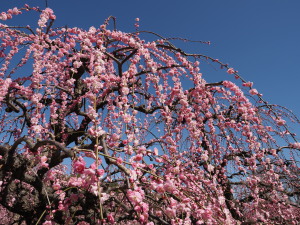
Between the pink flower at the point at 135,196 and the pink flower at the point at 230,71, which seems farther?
the pink flower at the point at 230,71

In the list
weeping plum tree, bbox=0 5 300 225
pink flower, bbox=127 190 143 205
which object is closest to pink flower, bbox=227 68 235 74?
Result: weeping plum tree, bbox=0 5 300 225

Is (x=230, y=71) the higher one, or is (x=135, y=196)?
(x=230, y=71)

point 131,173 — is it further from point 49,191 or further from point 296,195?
point 296,195

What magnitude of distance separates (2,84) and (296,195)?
684cm

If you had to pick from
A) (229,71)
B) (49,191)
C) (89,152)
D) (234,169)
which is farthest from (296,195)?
(89,152)

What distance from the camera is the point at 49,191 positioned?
3.06m

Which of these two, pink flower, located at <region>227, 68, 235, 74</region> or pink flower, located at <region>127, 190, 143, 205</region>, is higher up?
pink flower, located at <region>227, 68, 235, 74</region>

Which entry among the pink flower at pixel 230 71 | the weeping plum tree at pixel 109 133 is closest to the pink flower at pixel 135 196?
the weeping plum tree at pixel 109 133

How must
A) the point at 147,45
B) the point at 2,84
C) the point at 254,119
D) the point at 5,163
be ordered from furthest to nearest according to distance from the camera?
the point at 147,45
the point at 254,119
the point at 2,84
the point at 5,163

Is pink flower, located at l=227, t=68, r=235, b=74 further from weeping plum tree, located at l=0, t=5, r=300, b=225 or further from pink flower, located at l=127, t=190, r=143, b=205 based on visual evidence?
pink flower, located at l=127, t=190, r=143, b=205

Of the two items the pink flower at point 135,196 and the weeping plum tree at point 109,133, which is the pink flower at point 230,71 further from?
the pink flower at point 135,196

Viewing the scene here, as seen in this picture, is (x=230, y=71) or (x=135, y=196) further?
(x=230, y=71)

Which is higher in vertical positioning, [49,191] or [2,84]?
[2,84]

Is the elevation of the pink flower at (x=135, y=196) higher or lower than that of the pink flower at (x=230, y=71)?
lower
